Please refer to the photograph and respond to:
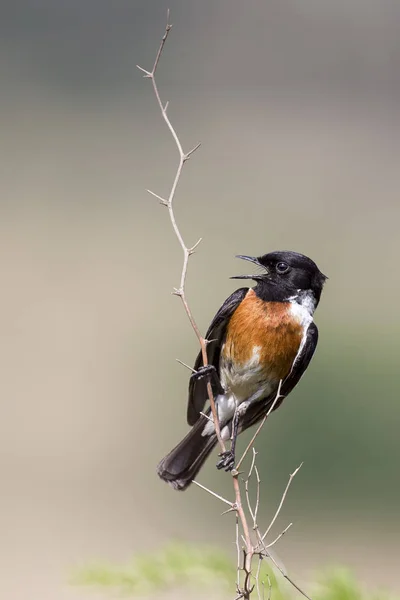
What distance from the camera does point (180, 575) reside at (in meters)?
2.79

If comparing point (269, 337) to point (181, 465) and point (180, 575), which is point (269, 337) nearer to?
point (181, 465)

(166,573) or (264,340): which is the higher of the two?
(264,340)

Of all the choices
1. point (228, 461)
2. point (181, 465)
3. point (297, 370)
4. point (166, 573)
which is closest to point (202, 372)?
point (228, 461)

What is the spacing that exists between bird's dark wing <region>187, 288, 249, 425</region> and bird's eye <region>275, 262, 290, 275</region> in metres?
0.22

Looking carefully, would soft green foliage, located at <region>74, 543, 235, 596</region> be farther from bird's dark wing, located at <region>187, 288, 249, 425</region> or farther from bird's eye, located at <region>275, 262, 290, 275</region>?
bird's eye, located at <region>275, 262, 290, 275</region>

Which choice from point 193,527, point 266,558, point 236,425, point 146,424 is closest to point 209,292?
point 146,424

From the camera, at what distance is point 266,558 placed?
9.25 ft

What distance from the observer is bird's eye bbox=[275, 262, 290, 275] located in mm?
3900

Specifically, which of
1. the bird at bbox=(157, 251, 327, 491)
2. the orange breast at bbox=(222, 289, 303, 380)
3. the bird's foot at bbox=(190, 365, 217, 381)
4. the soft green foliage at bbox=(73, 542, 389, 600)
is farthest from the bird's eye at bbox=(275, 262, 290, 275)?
the soft green foliage at bbox=(73, 542, 389, 600)

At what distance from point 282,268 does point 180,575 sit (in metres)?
1.44

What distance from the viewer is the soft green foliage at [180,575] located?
2686 millimetres

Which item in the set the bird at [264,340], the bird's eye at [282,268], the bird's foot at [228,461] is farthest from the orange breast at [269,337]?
the bird's foot at [228,461]

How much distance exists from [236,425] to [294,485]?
19.9 feet

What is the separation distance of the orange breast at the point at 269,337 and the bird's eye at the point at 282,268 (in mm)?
135
